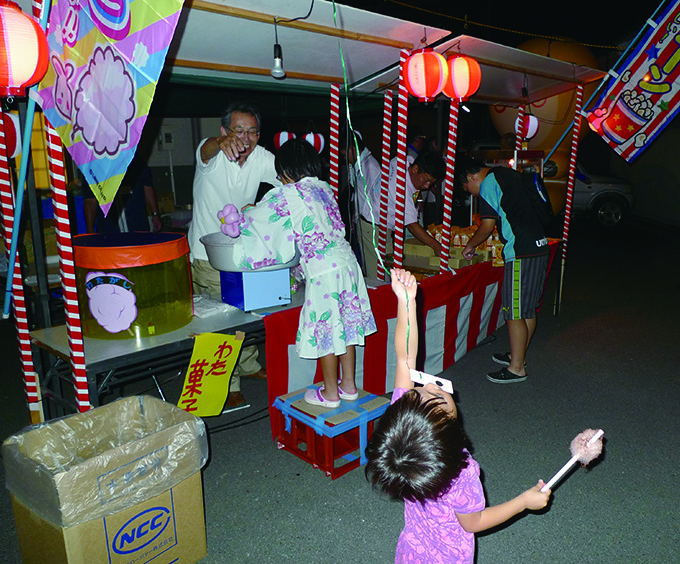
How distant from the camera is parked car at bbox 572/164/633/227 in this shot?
41.8ft

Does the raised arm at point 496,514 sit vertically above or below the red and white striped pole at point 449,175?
below

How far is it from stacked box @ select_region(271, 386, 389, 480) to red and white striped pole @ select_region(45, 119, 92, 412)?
1.17 metres

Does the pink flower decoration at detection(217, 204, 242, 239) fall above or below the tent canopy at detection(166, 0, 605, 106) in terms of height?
below

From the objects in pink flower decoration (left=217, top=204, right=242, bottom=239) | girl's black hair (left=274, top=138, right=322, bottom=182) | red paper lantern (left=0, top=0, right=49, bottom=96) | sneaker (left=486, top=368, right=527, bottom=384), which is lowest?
sneaker (left=486, top=368, right=527, bottom=384)

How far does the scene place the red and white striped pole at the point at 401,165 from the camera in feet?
15.6

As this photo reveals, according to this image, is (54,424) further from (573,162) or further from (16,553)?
(573,162)

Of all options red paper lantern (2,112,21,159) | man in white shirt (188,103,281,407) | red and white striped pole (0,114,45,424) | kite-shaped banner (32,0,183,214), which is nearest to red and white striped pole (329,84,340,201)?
man in white shirt (188,103,281,407)

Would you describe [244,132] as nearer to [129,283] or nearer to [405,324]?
[129,283]

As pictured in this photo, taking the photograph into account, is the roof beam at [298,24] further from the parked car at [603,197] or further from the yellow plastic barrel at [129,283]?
the parked car at [603,197]

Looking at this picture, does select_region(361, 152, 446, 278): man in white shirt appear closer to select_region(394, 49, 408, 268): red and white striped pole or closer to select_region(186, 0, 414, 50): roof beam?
select_region(394, 49, 408, 268): red and white striped pole

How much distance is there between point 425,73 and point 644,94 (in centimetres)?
303

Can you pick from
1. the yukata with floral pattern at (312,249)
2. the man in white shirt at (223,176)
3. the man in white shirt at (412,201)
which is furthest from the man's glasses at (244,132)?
the man in white shirt at (412,201)

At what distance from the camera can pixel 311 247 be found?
3.11m

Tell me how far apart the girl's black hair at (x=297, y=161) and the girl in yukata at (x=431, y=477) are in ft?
4.30
